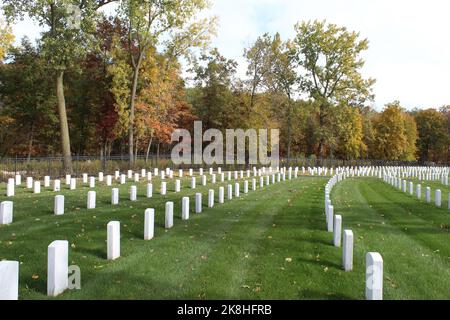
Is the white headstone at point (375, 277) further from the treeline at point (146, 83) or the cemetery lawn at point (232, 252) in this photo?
the treeline at point (146, 83)

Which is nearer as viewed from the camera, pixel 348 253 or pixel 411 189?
pixel 348 253

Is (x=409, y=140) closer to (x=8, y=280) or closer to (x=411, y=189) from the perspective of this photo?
(x=411, y=189)

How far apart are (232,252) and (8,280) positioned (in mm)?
4619

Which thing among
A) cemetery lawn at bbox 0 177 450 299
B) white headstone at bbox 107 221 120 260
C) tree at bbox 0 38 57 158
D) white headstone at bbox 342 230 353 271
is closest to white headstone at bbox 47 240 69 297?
cemetery lawn at bbox 0 177 450 299

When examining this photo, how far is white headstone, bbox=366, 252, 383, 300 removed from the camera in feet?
19.7

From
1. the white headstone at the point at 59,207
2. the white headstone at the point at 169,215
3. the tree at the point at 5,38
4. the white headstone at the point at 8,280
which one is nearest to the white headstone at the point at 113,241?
the white headstone at the point at 8,280

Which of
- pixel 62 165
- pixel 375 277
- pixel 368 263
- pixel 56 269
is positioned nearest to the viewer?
pixel 375 277

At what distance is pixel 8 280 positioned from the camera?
543 cm

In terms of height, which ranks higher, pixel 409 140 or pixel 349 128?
pixel 349 128


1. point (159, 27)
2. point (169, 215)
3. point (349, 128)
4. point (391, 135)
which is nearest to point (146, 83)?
point (159, 27)

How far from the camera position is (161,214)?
1359 cm

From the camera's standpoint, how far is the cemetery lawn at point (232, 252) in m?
6.77

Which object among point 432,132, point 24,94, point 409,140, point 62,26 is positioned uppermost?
point 62,26
